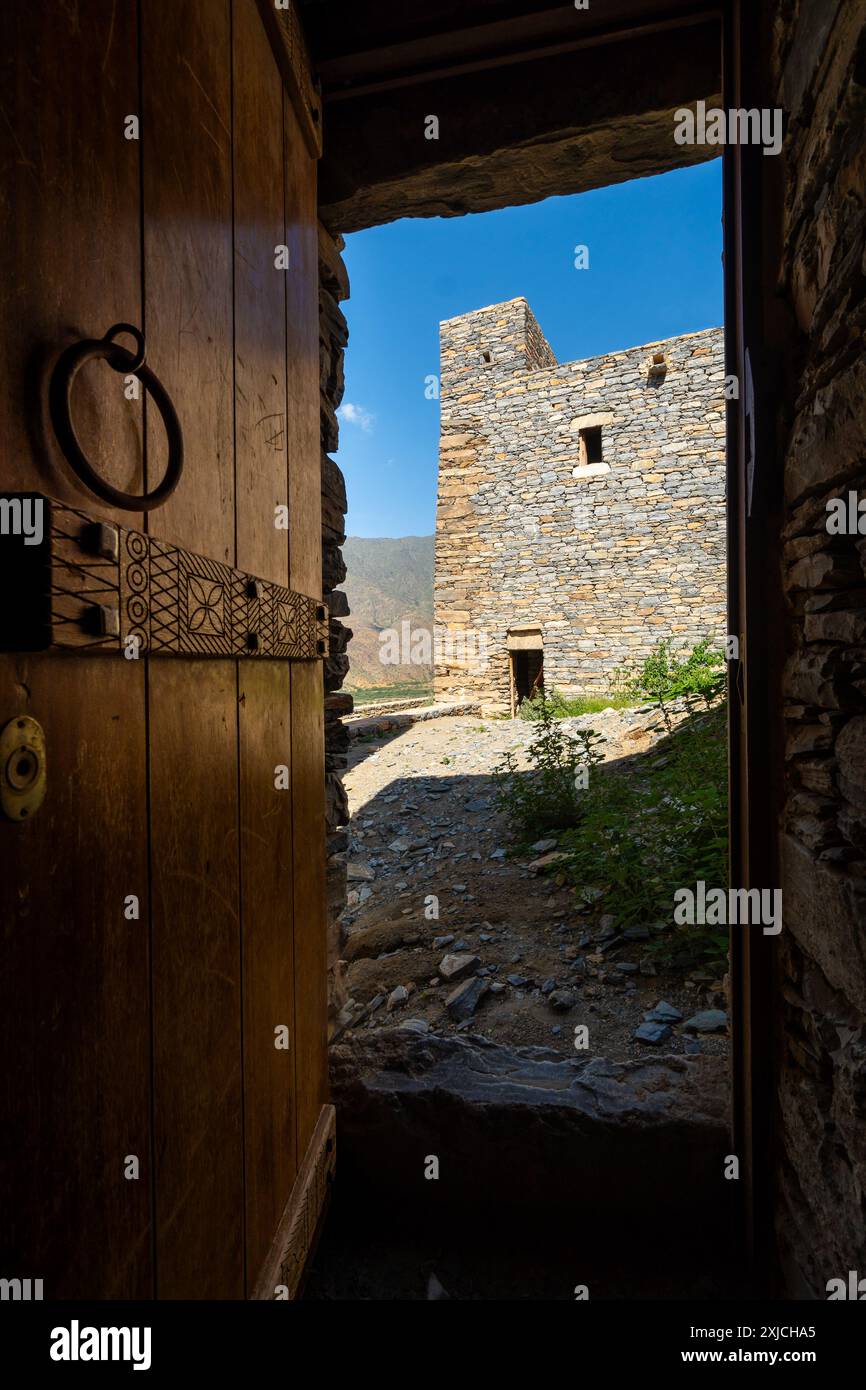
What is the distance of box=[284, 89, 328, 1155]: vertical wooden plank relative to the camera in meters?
1.52

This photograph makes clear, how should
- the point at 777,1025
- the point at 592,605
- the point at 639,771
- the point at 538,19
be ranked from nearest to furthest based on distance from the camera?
1. the point at 777,1025
2. the point at 538,19
3. the point at 639,771
4. the point at 592,605

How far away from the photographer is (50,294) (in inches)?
27.1

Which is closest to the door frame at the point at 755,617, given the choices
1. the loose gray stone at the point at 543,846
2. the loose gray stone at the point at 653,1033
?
the loose gray stone at the point at 653,1033

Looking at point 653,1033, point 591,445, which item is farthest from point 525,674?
point 653,1033

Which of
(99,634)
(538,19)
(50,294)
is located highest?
(538,19)

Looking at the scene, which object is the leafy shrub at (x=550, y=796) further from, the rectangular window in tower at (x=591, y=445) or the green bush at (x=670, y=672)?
the rectangular window in tower at (x=591, y=445)

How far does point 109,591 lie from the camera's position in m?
0.74

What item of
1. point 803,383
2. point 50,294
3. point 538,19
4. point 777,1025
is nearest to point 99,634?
point 50,294

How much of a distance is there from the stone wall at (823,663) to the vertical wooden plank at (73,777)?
43.1 inches

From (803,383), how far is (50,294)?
1.37m

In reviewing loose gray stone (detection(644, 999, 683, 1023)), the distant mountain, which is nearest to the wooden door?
loose gray stone (detection(644, 999, 683, 1023))

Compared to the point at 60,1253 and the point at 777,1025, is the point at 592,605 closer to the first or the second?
the point at 777,1025

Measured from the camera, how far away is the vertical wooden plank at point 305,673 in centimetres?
152

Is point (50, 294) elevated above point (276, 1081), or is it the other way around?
point (50, 294)
